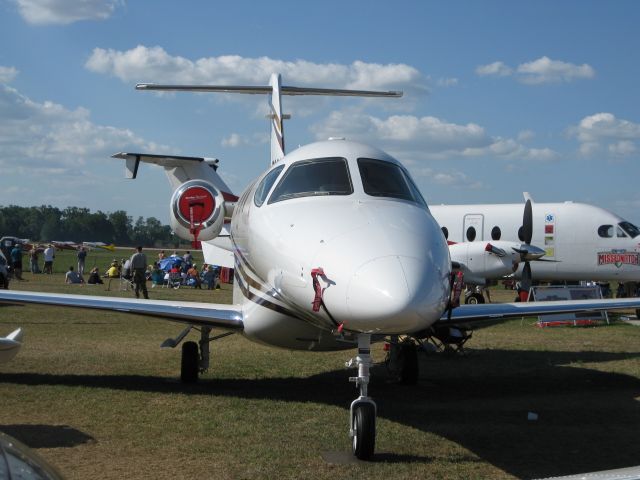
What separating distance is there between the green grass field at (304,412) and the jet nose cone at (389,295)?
3.91 feet

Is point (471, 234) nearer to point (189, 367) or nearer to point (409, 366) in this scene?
point (409, 366)

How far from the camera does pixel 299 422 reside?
7555 mm

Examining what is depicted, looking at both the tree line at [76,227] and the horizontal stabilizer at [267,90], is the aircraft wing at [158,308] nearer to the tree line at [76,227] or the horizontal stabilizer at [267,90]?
the horizontal stabilizer at [267,90]

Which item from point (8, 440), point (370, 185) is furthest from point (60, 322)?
point (8, 440)

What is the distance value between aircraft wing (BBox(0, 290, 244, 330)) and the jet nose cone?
3.47 m

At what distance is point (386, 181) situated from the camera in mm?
7441

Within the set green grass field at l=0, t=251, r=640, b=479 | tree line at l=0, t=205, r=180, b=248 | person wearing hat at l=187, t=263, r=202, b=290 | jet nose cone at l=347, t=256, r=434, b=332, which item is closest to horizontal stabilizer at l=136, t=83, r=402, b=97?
green grass field at l=0, t=251, r=640, b=479


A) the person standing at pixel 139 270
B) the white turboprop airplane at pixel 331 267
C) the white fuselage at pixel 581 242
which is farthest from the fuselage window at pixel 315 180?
the white fuselage at pixel 581 242

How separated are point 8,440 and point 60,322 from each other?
15.5 metres

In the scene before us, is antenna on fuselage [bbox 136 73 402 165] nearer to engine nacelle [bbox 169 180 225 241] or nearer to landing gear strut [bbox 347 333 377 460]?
engine nacelle [bbox 169 180 225 241]

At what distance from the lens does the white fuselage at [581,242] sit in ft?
75.9

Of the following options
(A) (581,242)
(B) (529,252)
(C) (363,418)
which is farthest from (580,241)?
(C) (363,418)

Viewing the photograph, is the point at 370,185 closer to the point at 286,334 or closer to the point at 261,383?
the point at 286,334

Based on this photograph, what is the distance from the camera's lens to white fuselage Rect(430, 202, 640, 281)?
75.9 ft
